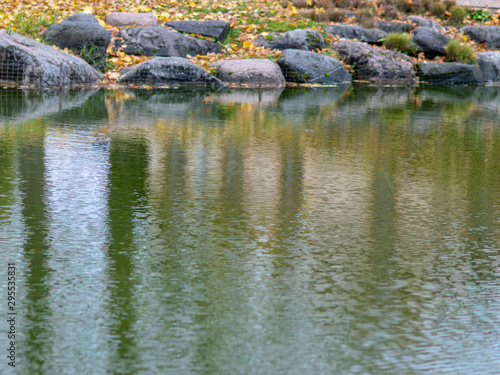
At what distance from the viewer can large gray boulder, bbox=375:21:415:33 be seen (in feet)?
79.0

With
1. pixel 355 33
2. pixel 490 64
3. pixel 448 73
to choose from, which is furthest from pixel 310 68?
pixel 490 64

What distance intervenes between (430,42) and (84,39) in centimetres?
1040

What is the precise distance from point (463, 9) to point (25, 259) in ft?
79.5

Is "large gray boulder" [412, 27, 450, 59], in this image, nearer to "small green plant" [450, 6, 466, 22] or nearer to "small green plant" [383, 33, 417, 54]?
"small green plant" [383, 33, 417, 54]

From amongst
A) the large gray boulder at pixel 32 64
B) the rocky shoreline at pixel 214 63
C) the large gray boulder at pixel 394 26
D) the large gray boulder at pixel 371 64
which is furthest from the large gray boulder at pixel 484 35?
the large gray boulder at pixel 32 64

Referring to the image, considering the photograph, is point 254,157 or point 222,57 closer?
point 254,157

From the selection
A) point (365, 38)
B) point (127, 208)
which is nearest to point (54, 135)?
point (127, 208)

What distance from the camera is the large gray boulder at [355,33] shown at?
2253cm

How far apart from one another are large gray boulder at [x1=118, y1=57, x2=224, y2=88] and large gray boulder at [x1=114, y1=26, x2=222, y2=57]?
1.75 meters

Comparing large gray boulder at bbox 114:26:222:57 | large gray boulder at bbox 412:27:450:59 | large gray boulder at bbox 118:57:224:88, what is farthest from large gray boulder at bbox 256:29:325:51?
large gray boulder at bbox 118:57:224:88

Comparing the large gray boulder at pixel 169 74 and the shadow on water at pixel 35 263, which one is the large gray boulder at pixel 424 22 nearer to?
the large gray boulder at pixel 169 74

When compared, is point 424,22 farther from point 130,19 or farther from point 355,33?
point 130,19

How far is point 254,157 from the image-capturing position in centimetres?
795

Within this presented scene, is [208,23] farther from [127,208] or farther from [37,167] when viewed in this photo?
[127,208]
